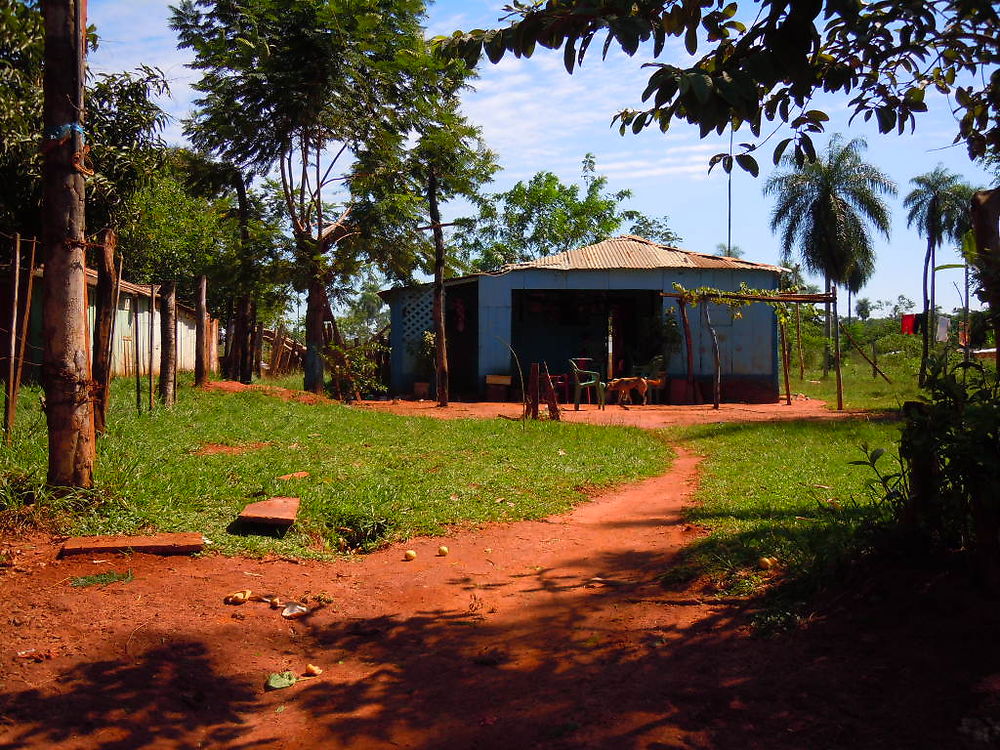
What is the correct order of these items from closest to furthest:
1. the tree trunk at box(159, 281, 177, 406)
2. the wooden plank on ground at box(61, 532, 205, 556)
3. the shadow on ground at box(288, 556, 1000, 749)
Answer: the shadow on ground at box(288, 556, 1000, 749), the wooden plank on ground at box(61, 532, 205, 556), the tree trunk at box(159, 281, 177, 406)

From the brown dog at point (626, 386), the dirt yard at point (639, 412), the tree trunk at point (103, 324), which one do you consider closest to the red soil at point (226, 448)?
the tree trunk at point (103, 324)

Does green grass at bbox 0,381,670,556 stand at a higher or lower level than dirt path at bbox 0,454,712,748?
higher

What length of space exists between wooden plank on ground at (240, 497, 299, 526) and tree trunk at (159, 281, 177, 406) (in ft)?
20.0

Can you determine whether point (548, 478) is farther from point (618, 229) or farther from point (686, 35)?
point (618, 229)

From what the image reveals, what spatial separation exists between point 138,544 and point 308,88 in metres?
13.8

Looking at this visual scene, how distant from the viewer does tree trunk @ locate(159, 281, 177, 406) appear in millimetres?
11328

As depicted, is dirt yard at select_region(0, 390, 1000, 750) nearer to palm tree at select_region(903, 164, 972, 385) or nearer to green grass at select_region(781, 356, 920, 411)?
green grass at select_region(781, 356, 920, 411)

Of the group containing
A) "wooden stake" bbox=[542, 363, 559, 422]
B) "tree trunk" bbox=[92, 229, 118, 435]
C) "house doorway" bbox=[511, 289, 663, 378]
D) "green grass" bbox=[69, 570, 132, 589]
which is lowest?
"green grass" bbox=[69, 570, 132, 589]

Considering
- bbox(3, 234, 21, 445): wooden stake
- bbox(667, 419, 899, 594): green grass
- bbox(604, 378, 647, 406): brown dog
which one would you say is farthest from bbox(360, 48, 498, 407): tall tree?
bbox(3, 234, 21, 445): wooden stake

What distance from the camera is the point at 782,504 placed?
21.3 feet

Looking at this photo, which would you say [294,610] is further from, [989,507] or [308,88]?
[308,88]

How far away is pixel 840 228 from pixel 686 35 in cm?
3168

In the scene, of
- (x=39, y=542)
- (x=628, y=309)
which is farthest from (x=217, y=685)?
(x=628, y=309)

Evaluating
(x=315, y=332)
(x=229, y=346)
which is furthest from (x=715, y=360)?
(x=229, y=346)
